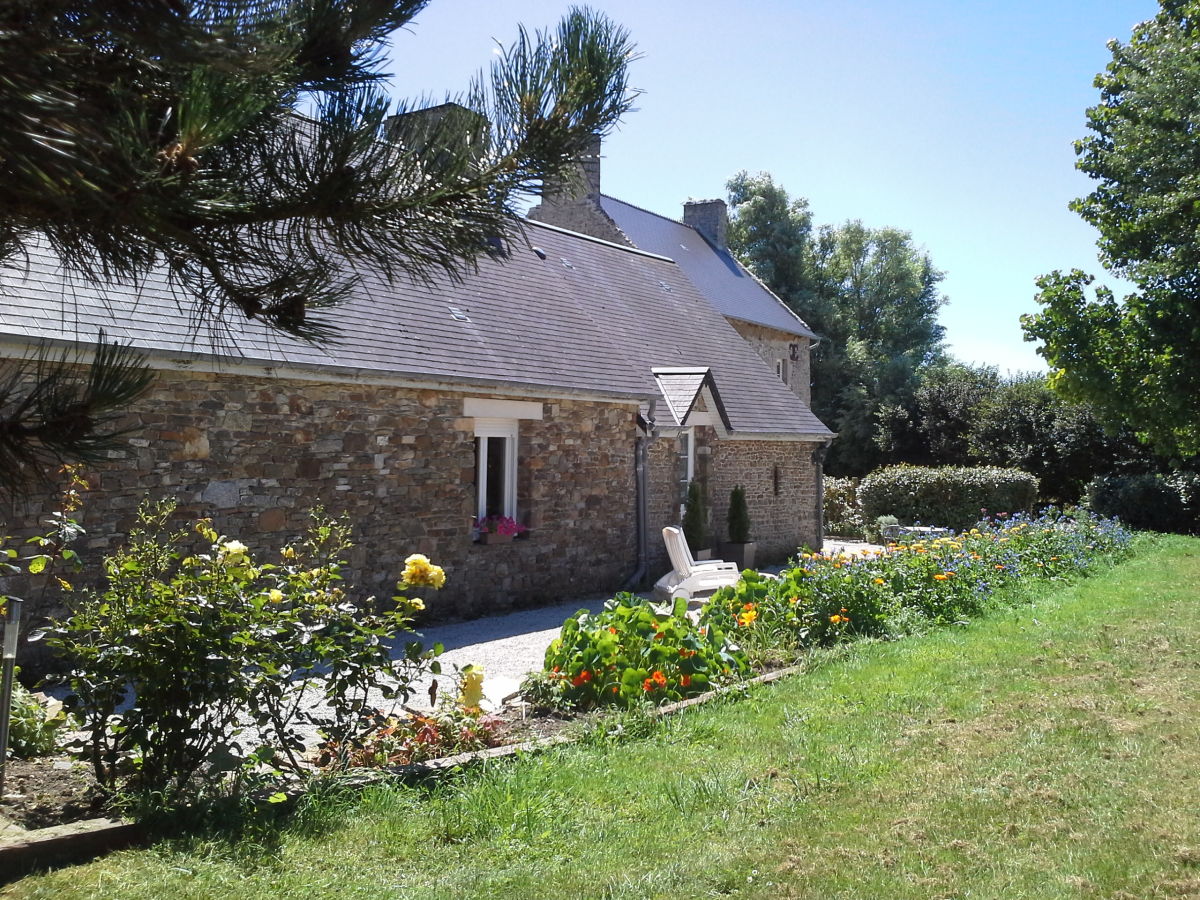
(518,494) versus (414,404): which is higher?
(414,404)

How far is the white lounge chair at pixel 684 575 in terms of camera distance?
12.3m

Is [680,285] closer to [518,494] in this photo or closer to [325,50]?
[518,494]

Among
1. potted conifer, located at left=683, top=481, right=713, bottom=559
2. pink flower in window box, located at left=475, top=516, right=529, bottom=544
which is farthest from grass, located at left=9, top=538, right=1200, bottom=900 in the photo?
potted conifer, located at left=683, top=481, right=713, bottom=559

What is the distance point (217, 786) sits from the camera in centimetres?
459

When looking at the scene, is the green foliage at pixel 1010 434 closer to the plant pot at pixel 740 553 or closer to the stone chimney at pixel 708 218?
the stone chimney at pixel 708 218

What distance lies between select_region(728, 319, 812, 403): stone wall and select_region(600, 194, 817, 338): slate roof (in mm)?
349

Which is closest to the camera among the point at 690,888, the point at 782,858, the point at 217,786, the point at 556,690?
the point at 690,888

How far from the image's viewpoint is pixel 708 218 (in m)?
34.5

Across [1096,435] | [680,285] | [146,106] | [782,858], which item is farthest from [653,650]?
[1096,435]

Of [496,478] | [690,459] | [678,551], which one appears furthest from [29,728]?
[690,459]

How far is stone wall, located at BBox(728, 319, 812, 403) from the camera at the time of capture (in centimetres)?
3067

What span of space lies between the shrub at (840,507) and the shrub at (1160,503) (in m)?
6.15

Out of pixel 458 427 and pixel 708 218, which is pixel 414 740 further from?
pixel 708 218

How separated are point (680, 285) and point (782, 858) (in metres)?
19.5
